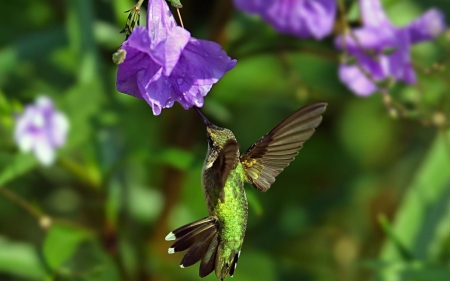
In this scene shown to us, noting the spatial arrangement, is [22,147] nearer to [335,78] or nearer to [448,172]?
[335,78]

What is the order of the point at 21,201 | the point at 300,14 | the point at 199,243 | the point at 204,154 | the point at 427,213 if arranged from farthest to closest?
the point at 204,154 → the point at 427,213 → the point at 300,14 → the point at 21,201 → the point at 199,243

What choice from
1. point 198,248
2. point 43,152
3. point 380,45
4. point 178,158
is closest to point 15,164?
point 43,152

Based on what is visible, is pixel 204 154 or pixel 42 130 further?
pixel 204 154

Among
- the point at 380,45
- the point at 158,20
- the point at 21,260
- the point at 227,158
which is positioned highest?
the point at 380,45

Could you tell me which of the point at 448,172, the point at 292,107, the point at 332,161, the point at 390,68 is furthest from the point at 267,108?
the point at 390,68

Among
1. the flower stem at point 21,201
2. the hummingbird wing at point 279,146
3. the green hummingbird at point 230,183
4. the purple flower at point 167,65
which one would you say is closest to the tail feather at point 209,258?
the green hummingbird at point 230,183

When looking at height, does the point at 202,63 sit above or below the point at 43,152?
below

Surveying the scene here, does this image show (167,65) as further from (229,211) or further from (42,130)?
(42,130)

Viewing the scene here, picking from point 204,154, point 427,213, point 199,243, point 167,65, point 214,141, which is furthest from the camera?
point 204,154
